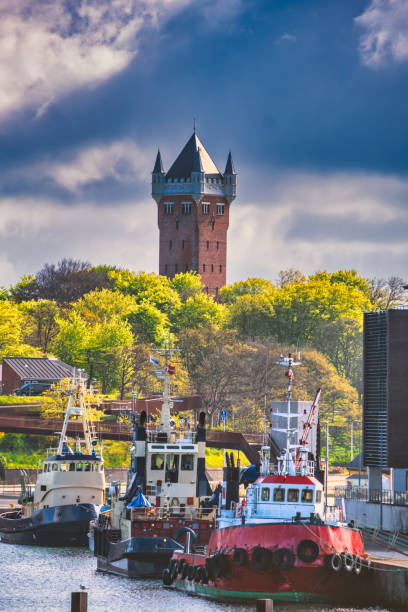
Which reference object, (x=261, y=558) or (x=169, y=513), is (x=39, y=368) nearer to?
(x=169, y=513)

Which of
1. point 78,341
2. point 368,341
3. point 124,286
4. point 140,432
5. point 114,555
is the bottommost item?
point 114,555

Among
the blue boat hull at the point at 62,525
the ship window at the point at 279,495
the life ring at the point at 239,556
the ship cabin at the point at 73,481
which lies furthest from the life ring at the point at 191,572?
the ship cabin at the point at 73,481

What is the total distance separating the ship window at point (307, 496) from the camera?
5128 cm

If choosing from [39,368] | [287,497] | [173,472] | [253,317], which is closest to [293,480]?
[287,497]

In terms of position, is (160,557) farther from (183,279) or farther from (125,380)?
(183,279)

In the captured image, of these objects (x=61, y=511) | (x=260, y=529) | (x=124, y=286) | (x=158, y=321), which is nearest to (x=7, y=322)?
(x=158, y=321)

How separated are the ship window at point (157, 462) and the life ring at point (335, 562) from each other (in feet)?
61.9

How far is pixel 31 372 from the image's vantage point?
130750mm

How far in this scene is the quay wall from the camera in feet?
211

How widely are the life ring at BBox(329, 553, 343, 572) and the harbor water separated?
1.70 metres

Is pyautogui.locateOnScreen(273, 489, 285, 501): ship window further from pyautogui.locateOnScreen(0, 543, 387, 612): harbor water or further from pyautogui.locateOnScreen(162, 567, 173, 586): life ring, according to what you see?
pyautogui.locateOnScreen(162, 567, 173, 586): life ring

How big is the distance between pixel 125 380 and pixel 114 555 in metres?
78.3

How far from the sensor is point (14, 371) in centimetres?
13050

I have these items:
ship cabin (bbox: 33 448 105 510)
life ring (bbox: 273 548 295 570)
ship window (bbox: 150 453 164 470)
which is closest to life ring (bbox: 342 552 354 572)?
life ring (bbox: 273 548 295 570)
